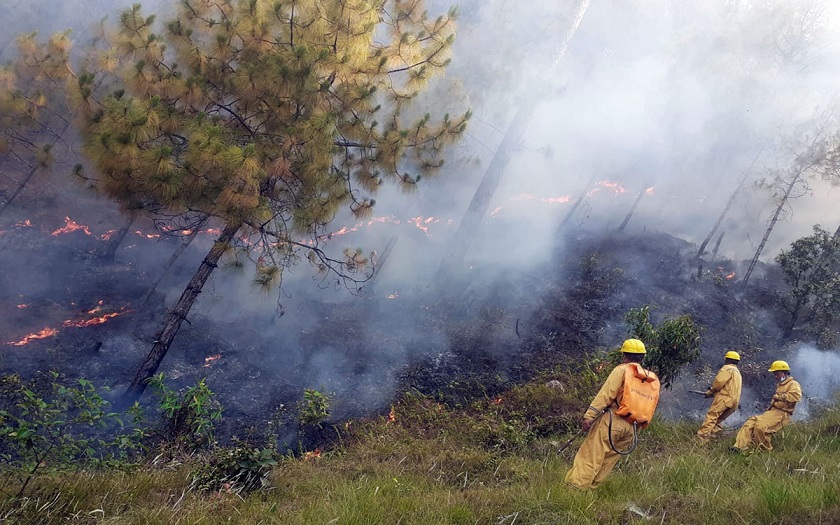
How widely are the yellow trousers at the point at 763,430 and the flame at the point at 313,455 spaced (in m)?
5.75

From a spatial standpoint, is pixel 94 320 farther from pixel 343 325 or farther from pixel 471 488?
pixel 471 488

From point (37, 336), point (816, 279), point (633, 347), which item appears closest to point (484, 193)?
point (633, 347)

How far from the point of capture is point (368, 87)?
667 cm

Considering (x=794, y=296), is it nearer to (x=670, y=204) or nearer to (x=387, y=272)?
(x=387, y=272)

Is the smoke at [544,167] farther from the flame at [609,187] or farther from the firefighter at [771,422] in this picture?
the firefighter at [771,422]

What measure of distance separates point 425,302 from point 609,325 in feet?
15.1

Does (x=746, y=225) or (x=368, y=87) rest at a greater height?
(x=746, y=225)

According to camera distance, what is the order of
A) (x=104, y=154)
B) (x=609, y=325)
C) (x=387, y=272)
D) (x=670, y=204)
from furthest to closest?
(x=670, y=204) → (x=387, y=272) → (x=609, y=325) → (x=104, y=154)

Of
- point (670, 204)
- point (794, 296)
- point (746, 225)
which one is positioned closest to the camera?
point (794, 296)

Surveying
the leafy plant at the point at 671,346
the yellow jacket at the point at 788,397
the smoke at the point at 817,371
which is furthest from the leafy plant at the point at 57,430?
the smoke at the point at 817,371

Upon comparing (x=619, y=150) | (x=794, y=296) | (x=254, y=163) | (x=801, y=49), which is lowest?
(x=254, y=163)

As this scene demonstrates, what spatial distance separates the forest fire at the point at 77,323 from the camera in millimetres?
8671

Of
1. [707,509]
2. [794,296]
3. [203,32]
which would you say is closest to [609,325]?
[794,296]

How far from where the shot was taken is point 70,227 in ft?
44.9
